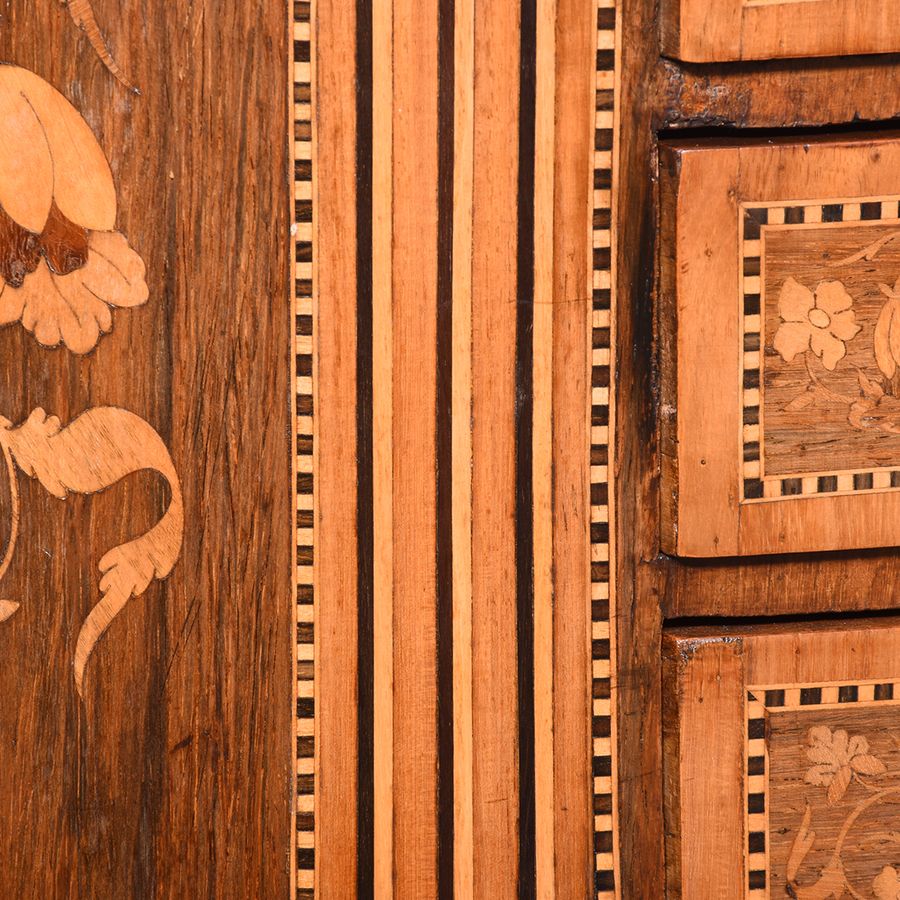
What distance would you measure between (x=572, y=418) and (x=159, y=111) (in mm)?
344

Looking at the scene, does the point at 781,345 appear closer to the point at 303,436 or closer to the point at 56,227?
the point at 303,436

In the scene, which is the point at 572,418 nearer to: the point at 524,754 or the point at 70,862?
the point at 524,754

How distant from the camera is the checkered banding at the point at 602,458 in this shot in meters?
0.67

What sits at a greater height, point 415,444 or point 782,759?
point 415,444

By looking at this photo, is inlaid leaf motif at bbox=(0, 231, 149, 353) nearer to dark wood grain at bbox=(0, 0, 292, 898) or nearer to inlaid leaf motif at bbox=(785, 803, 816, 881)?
dark wood grain at bbox=(0, 0, 292, 898)

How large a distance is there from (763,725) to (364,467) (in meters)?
0.33

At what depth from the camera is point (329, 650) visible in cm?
69

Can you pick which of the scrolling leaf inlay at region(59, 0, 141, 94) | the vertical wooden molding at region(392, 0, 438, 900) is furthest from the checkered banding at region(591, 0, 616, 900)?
the scrolling leaf inlay at region(59, 0, 141, 94)

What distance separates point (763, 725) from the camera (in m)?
0.69

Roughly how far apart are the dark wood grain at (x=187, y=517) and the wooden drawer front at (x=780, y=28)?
0.27m

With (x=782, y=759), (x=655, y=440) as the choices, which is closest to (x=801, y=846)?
(x=782, y=759)

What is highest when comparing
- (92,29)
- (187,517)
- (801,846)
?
(92,29)

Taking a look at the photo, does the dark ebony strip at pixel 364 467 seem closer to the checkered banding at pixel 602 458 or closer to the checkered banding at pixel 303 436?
the checkered banding at pixel 303 436

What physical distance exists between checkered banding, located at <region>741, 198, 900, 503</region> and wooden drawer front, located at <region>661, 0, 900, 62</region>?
0.10 meters
